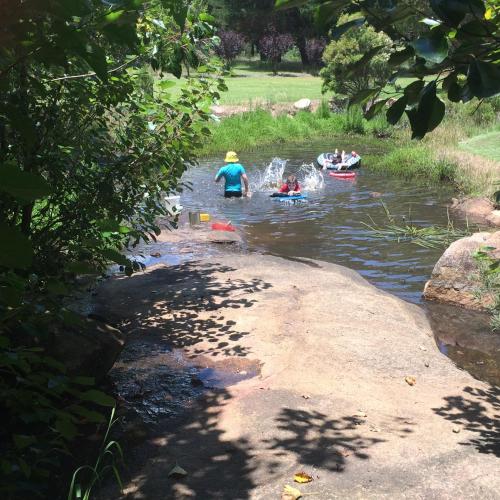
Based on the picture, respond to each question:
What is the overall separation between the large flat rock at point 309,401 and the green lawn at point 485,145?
48.6ft

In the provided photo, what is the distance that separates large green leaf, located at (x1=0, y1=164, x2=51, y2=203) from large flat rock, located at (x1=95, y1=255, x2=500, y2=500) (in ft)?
10.2

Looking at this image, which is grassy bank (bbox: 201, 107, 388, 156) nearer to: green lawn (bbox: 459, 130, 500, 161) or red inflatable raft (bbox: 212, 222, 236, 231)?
green lawn (bbox: 459, 130, 500, 161)

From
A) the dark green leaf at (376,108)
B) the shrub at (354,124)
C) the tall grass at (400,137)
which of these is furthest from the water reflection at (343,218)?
the shrub at (354,124)

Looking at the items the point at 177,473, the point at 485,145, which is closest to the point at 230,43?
the point at 485,145

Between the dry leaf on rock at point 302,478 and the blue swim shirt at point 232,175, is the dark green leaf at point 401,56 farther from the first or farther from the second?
the blue swim shirt at point 232,175

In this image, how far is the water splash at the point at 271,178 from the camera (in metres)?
19.9

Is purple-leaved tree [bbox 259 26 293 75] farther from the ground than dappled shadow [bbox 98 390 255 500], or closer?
farther from the ground

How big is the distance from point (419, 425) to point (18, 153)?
3.82 metres

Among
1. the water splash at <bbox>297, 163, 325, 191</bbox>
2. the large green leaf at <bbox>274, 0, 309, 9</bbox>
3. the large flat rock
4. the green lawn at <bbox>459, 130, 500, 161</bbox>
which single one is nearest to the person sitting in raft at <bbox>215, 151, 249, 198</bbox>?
the water splash at <bbox>297, 163, 325, 191</bbox>

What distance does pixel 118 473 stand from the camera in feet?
13.6

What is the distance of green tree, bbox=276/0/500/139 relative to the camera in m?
1.47

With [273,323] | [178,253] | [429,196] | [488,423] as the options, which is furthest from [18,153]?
[429,196]

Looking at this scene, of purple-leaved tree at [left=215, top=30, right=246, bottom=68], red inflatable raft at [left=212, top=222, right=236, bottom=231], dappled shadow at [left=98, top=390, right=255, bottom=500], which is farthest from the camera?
purple-leaved tree at [left=215, top=30, right=246, bottom=68]

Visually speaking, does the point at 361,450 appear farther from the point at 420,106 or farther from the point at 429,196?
the point at 429,196
